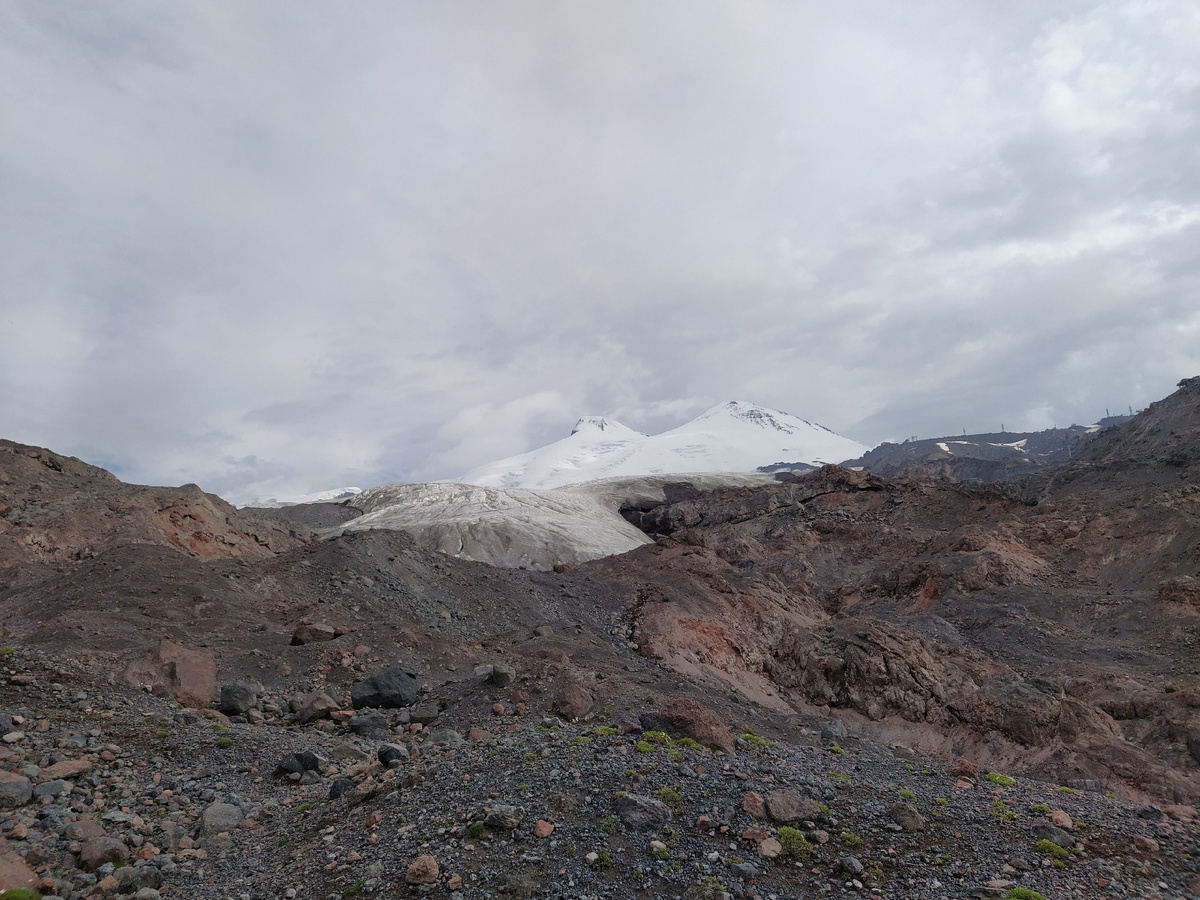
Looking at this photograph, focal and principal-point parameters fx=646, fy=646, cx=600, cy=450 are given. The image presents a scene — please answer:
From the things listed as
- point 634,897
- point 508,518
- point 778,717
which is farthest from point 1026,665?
point 508,518

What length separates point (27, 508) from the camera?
29781 millimetres

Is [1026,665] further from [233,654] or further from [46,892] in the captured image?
[46,892]

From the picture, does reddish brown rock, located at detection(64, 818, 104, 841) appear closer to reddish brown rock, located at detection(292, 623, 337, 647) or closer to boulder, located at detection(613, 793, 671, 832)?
boulder, located at detection(613, 793, 671, 832)

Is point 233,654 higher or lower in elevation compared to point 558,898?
higher

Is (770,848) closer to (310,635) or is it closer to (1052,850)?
(1052,850)

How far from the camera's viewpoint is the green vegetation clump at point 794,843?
285 inches

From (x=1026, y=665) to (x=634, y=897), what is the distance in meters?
26.2

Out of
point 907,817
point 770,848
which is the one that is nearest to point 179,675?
point 770,848

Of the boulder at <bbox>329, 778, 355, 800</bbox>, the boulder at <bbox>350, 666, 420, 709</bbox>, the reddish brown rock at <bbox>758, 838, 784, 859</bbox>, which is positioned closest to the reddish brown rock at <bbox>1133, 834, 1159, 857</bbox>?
the reddish brown rock at <bbox>758, 838, 784, 859</bbox>

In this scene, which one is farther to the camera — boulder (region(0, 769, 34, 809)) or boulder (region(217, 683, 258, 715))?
boulder (region(217, 683, 258, 715))

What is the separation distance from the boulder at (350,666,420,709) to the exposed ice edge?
32872 millimetres

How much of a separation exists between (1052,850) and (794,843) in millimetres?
3038

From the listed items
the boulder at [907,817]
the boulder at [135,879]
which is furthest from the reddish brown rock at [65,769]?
the boulder at [907,817]

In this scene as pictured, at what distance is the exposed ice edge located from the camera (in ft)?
201
